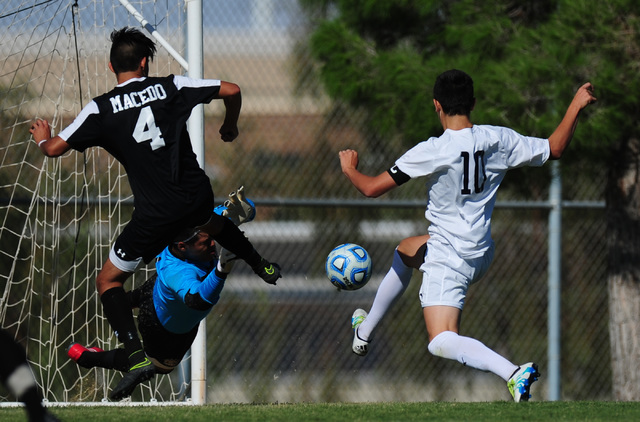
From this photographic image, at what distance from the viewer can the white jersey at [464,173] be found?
16.5 ft

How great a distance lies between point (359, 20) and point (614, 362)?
4002 mm

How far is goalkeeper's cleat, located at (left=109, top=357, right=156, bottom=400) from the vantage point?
17.1 feet

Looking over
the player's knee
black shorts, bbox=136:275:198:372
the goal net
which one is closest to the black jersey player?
black shorts, bbox=136:275:198:372

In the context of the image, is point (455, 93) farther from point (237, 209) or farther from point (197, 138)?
point (197, 138)

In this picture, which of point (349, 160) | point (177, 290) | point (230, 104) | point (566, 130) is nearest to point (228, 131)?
point (230, 104)

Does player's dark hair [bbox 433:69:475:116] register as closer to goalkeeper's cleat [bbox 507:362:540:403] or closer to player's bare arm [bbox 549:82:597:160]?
player's bare arm [bbox 549:82:597:160]

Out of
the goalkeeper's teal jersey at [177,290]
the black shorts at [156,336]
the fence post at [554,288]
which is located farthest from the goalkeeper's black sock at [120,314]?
the fence post at [554,288]

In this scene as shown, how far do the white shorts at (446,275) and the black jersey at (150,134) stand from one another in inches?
51.3

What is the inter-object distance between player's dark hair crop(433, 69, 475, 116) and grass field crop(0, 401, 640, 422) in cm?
155

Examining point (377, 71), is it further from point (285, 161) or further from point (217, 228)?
point (217, 228)

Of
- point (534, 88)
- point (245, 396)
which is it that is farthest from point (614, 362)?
point (245, 396)

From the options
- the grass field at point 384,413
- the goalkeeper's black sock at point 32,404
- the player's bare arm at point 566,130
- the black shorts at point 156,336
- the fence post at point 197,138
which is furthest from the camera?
the fence post at point 197,138

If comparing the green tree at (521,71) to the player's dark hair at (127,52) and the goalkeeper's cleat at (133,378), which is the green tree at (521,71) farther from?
the goalkeeper's cleat at (133,378)

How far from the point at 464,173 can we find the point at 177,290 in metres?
2.01
